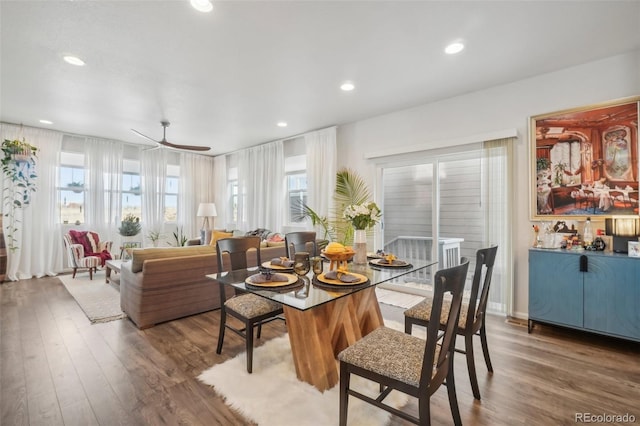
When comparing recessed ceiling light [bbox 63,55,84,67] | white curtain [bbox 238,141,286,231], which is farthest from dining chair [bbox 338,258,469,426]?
white curtain [bbox 238,141,286,231]

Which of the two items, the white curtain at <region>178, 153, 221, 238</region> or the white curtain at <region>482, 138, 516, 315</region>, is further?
the white curtain at <region>178, 153, 221, 238</region>

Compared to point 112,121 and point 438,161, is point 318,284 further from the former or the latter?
point 112,121

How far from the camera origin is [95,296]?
4.03 metres

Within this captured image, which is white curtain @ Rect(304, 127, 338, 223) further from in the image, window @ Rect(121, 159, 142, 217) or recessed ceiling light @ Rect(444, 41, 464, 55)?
window @ Rect(121, 159, 142, 217)

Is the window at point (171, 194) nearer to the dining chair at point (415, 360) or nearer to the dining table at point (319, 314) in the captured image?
the dining table at point (319, 314)

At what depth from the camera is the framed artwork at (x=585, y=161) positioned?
2.73 meters

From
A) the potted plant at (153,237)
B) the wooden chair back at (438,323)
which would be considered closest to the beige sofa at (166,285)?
the wooden chair back at (438,323)

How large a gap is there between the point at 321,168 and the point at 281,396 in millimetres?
Result: 3880

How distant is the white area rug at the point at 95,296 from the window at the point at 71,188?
1241mm

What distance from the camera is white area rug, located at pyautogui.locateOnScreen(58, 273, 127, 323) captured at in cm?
334

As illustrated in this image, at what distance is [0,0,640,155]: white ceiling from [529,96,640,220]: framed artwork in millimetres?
562

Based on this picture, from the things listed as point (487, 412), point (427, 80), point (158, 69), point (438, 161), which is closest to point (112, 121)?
point (158, 69)

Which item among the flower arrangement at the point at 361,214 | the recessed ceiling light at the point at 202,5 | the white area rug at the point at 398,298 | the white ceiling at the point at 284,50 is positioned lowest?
the white area rug at the point at 398,298

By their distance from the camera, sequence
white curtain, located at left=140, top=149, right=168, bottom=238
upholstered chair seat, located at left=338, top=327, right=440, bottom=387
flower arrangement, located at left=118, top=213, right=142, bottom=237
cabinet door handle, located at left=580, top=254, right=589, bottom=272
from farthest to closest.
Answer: white curtain, located at left=140, top=149, right=168, bottom=238, flower arrangement, located at left=118, top=213, right=142, bottom=237, cabinet door handle, located at left=580, top=254, right=589, bottom=272, upholstered chair seat, located at left=338, top=327, right=440, bottom=387
